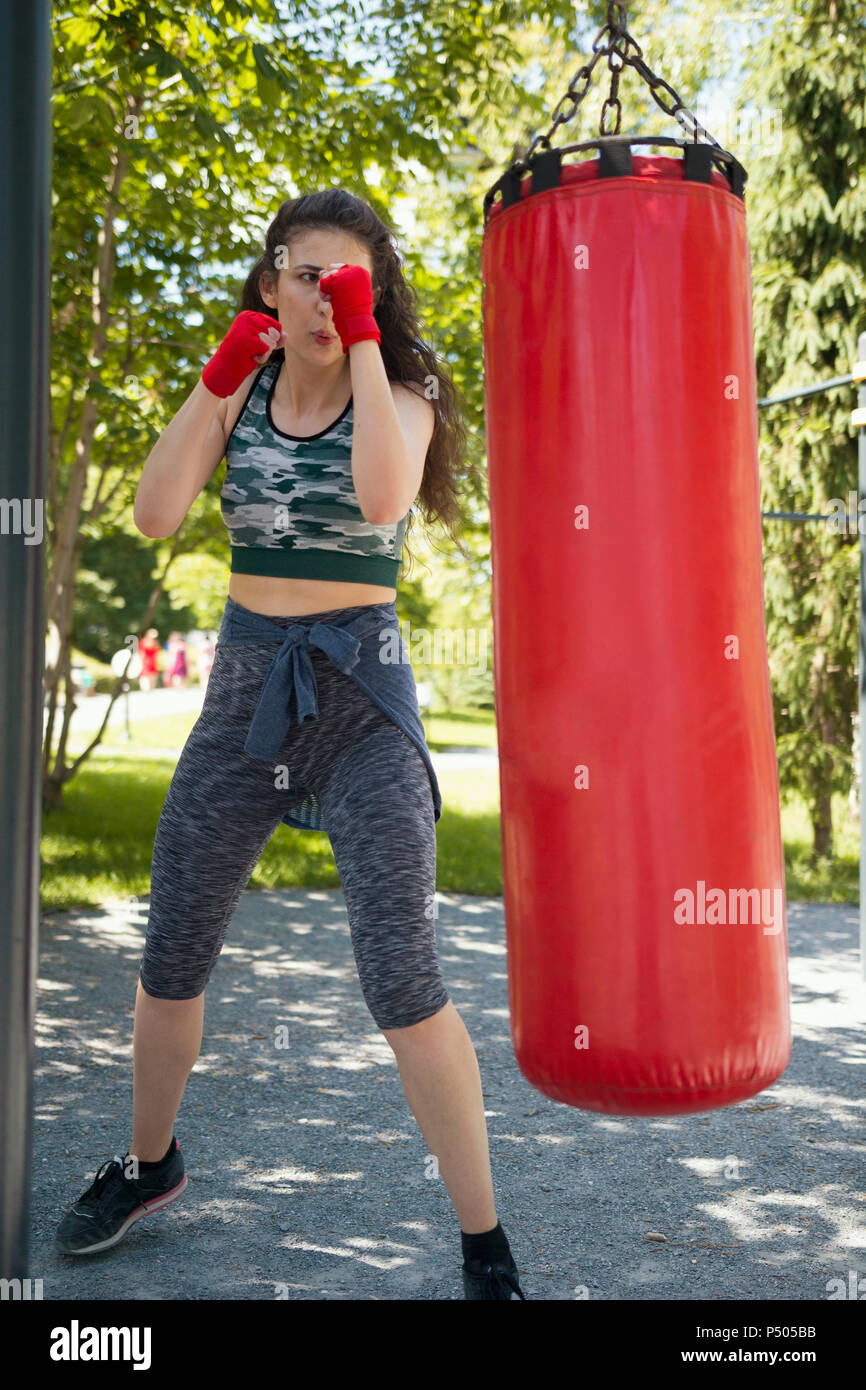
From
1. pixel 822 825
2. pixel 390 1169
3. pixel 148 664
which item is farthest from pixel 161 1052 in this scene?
pixel 148 664

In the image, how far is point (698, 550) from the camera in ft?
6.77

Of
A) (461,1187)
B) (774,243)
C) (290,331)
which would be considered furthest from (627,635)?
(774,243)

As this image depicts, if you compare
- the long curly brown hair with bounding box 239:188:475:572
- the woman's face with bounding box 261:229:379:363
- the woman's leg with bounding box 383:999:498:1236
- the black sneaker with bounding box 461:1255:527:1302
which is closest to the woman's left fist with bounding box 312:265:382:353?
the woman's face with bounding box 261:229:379:363

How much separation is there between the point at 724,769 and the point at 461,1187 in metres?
0.86

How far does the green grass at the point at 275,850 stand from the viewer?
6.87m

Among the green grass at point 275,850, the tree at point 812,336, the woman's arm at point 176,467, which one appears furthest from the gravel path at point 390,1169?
the tree at point 812,336

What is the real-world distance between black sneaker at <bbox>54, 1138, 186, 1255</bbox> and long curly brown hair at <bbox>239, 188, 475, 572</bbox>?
1.45 meters

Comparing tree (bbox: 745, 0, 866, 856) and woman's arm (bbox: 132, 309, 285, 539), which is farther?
tree (bbox: 745, 0, 866, 856)

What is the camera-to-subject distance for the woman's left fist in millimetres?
2094

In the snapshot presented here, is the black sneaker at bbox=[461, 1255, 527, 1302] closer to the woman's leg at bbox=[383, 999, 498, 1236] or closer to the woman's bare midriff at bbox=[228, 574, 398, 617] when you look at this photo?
the woman's leg at bbox=[383, 999, 498, 1236]

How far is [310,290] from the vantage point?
7.30 feet

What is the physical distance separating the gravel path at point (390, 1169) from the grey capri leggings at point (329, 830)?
0.61 metres

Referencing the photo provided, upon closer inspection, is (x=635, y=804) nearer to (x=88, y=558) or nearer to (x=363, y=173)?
(x=363, y=173)

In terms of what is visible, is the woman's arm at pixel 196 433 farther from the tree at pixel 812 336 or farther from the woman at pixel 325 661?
the tree at pixel 812 336
